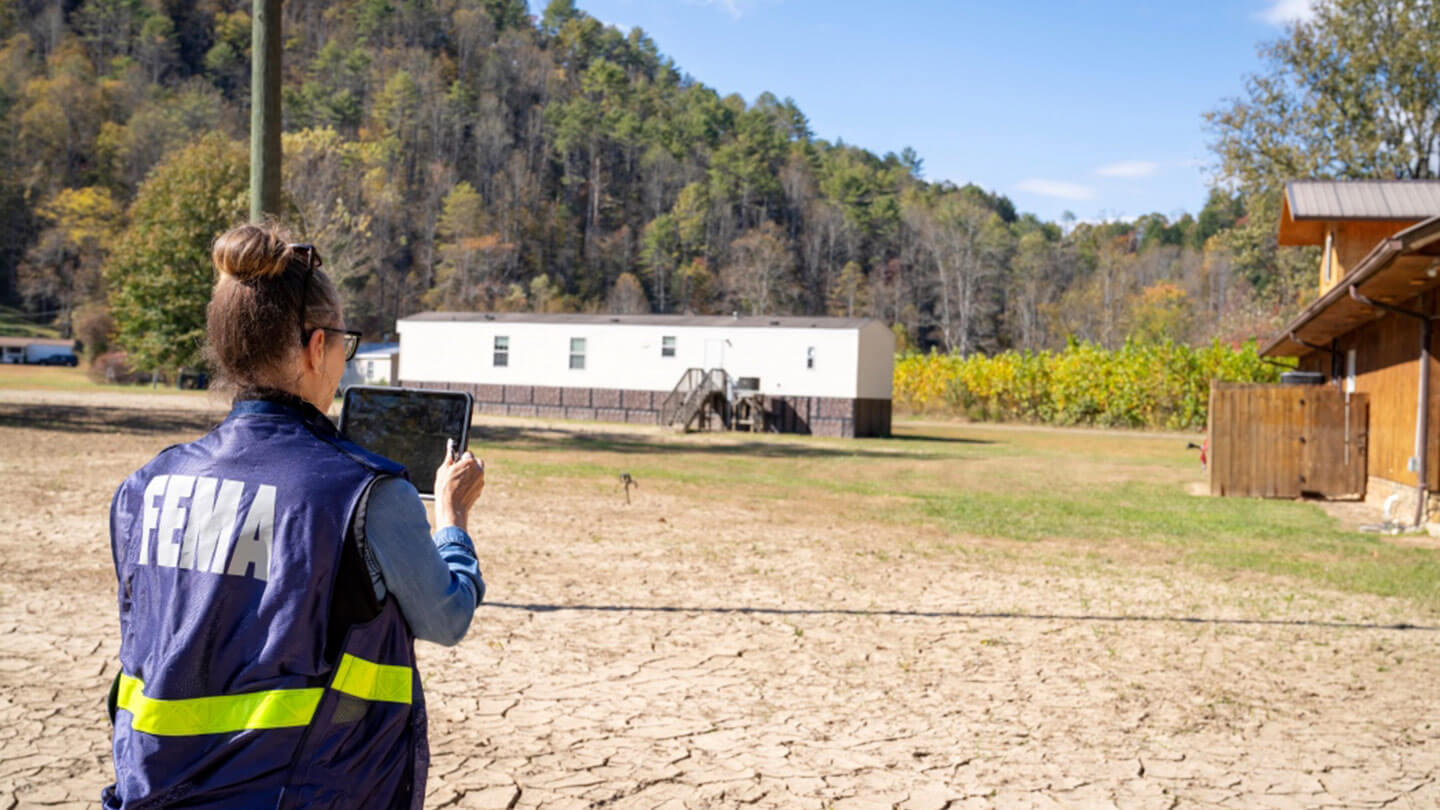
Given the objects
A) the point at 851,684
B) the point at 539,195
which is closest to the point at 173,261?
the point at 851,684

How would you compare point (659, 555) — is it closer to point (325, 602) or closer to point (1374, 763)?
point (1374, 763)

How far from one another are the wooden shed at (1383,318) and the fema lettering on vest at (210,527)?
395 inches

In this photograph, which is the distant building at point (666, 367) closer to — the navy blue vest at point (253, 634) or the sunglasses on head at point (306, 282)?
the sunglasses on head at point (306, 282)

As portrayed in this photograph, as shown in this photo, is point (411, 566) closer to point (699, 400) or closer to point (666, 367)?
point (699, 400)

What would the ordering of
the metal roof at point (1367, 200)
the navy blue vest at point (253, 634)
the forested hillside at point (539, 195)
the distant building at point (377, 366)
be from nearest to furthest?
the navy blue vest at point (253, 634)
the metal roof at point (1367, 200)
the distant building at point (377, 366)
the forested hillside at point (539, 195)

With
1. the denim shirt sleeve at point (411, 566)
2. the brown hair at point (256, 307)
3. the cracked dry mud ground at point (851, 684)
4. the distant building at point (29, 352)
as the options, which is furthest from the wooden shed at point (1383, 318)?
the distant building at point (29, 352)

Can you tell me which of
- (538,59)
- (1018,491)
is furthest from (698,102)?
(1018,491)

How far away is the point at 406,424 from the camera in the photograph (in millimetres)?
2680

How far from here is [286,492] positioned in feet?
5.93

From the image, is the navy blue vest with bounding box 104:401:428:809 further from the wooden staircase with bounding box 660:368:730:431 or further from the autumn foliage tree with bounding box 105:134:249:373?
the autumn foliage tree with bounding box 105:134:249:373

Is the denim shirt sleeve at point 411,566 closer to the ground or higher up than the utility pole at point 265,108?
closer to the ground

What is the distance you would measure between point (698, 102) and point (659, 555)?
146m

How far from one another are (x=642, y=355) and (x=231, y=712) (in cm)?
3673

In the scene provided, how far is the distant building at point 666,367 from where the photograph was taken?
36000 mm
